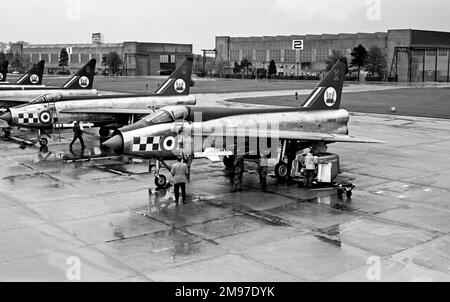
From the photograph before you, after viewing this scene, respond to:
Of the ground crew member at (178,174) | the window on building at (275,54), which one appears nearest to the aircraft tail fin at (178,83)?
the ground crew member at (178,174)

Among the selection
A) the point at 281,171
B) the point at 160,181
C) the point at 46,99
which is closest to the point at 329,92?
the point at 281,171

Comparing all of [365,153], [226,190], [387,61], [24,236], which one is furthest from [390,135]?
[387,61]

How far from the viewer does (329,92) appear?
2164 centimetres

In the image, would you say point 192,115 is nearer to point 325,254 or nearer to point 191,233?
point 191,233

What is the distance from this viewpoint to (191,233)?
1251 centimetres

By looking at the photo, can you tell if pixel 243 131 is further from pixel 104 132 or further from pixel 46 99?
pixel 104 132

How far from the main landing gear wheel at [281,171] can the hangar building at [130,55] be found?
443 feet

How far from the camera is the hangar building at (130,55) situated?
150750 mm

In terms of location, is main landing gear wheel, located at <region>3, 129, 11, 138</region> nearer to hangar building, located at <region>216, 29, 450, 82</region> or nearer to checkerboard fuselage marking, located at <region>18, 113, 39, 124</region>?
checkerboard fuselage marking, located at <region>18, 113, 39, 124</region>

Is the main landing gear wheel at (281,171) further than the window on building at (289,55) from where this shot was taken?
No

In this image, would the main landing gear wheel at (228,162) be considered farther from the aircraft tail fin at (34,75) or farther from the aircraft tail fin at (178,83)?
the aircraft tail fin at (34,75)

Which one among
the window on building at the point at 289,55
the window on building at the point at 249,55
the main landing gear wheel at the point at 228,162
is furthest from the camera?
the window on building at the point at 249,55
